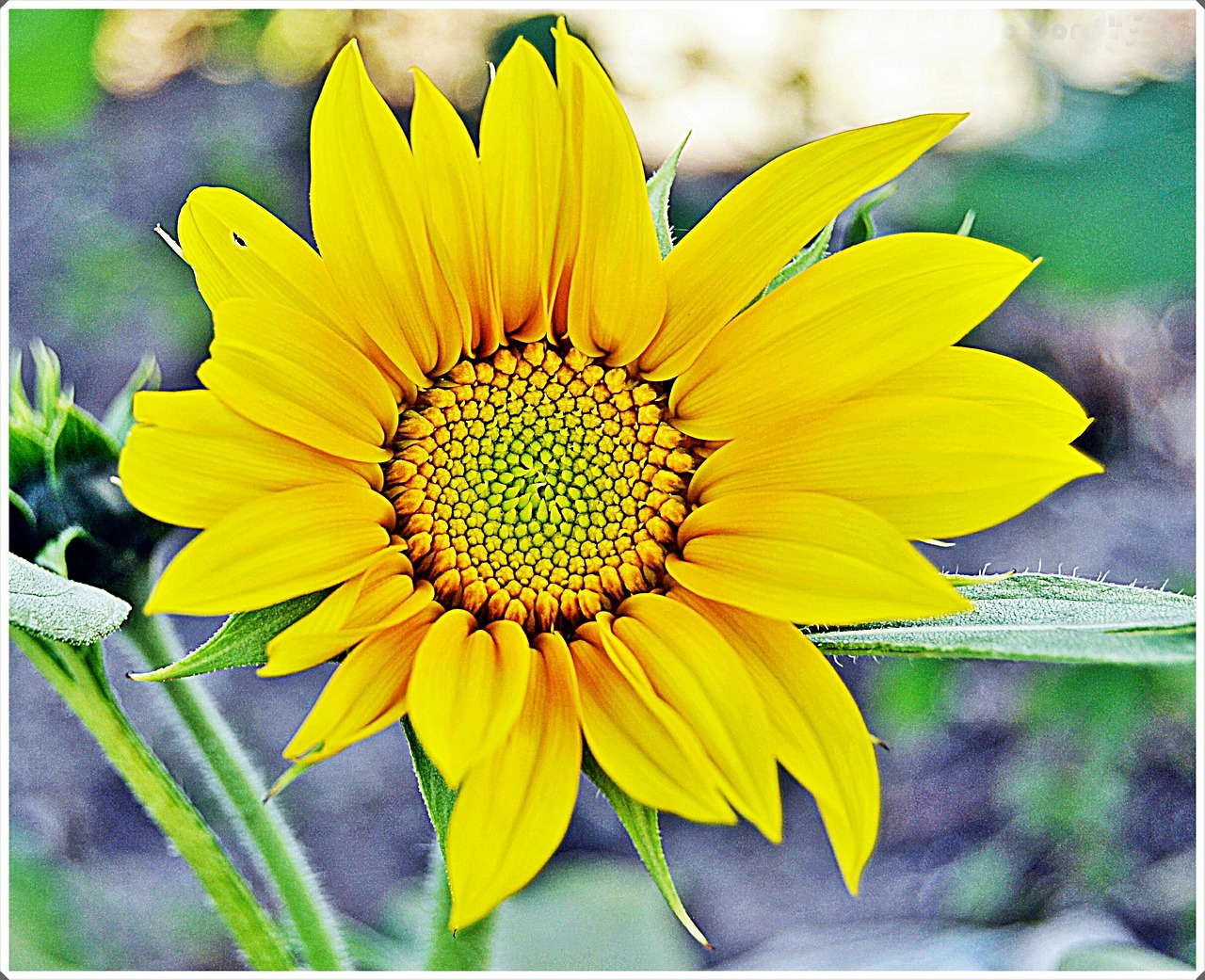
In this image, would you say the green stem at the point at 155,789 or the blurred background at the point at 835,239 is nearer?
the green stem at the point at 155,789

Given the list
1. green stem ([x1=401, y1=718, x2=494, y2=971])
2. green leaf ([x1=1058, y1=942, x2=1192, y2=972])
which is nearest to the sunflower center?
green stem ([x1=401, y1=718, x2=494, y2=971])

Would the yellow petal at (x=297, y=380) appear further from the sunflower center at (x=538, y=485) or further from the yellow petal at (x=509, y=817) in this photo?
the yellow petal at (x=509, y=817)

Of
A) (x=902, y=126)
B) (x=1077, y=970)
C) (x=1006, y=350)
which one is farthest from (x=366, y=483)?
(x=1006, y=350)

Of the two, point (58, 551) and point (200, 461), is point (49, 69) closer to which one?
point (58, 551)

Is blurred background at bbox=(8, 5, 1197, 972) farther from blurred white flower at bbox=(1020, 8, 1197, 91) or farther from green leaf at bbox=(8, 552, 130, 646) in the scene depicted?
green leaf at bbox=(8, 552, 130, 646)

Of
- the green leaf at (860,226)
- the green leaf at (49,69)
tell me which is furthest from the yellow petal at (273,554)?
the green leaf at (49,69)

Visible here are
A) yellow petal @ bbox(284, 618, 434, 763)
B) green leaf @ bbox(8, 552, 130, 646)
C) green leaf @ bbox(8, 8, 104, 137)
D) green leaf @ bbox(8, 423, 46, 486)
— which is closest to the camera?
yellow petal @ bbox(284, 618, 434, 763)
